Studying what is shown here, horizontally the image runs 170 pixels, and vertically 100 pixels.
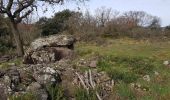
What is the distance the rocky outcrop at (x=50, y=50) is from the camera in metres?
17.5

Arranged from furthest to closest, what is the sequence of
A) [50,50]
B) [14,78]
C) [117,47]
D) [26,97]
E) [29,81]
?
[117,47]
[50,50]
[29,81]
[14,78]
[26,97]

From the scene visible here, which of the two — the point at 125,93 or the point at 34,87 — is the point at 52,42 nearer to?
the point at 34,87

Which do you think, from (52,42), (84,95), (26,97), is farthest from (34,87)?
(52,42)

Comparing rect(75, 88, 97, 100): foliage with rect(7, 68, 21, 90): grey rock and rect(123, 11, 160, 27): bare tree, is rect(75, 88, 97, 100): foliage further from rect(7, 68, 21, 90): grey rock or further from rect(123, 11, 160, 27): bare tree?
rect(123, 11, 160, 27): bare tree

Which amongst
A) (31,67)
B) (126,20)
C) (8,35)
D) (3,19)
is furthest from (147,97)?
(126,20)

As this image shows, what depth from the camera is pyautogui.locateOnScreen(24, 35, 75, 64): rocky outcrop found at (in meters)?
17.5

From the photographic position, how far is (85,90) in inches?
473

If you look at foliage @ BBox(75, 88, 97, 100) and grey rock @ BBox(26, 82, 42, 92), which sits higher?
grey rock @ BBox(26, 82, 42, 92)

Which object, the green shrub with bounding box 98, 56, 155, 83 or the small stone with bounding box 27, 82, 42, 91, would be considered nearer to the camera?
the small stone with bounding box 27, 82, 42, 91

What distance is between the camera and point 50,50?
17.9 m

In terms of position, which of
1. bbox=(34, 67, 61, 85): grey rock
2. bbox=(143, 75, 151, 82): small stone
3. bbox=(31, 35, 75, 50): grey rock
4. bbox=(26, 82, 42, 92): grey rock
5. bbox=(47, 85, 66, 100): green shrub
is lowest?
bbox=(143, 75, 151, 82): small stone

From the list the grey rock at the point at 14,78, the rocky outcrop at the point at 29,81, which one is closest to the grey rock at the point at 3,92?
the rocky outcrop at the point at 29,81

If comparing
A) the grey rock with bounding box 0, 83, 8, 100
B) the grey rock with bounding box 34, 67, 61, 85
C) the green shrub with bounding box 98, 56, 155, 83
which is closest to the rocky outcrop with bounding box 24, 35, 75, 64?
the green shrub with bounding box 98, 56, 155, 83

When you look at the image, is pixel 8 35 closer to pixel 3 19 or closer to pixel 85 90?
pixel 3 19
